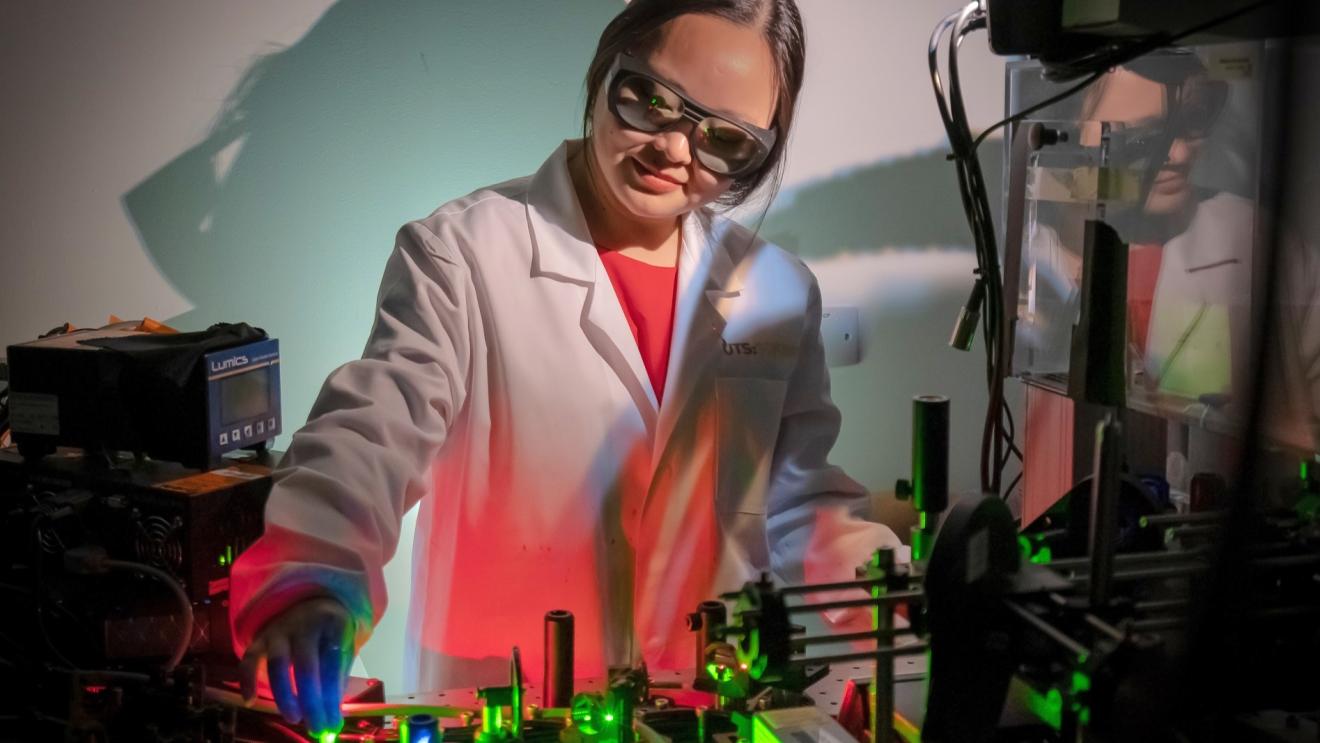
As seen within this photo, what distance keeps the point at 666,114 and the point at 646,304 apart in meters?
0.35

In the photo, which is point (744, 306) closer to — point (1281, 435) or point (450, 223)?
point (450, 223)

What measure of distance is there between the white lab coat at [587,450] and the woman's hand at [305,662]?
59 centimetres

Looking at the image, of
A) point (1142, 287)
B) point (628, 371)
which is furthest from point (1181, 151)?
point (628, 371)

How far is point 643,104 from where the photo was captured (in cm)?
166

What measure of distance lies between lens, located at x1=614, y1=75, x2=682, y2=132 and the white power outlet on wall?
80cm

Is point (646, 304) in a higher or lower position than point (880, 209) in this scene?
lower

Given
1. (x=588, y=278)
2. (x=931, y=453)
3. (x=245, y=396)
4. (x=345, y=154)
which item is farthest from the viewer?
(x=345, y=154)

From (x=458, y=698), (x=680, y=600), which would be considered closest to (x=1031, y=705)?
(x=458, y=698)

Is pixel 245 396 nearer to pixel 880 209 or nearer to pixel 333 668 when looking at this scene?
pixel 333 668

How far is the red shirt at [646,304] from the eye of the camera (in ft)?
6.20

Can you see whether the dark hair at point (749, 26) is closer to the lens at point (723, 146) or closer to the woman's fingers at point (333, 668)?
the lens at point (723, 146)

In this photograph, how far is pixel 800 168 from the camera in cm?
231

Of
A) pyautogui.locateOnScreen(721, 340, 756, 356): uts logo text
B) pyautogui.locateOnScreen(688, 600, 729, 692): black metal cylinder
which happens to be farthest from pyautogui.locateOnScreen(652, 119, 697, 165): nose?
pyautogui.locateOnScreen(688, 600, 729, 692): black metal cylinder

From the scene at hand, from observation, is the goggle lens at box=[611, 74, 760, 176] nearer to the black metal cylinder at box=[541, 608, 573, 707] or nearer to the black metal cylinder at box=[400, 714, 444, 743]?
the black metal cylinder at box=[541, 608, 573, 707]
